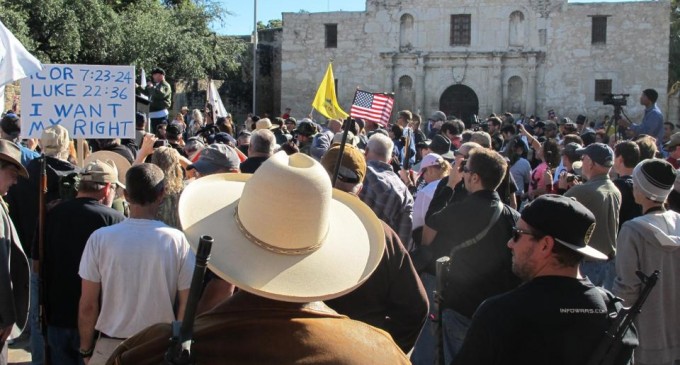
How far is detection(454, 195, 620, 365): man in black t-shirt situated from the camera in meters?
2.85

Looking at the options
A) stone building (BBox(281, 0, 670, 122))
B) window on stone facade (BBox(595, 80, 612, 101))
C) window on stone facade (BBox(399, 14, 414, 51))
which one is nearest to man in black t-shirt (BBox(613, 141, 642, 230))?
stone building (BBox(281, 0, 670, 122))

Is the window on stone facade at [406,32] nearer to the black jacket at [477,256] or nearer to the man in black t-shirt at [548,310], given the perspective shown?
the black jacket at [477,256]

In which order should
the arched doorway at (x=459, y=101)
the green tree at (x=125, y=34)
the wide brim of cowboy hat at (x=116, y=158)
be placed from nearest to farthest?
the wide brim of cowboy hat at (x=116, y=158), the green tree at (x=125, y=34), the arched doorway at (x=459, y=101)

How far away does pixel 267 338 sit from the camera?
79.2 inches

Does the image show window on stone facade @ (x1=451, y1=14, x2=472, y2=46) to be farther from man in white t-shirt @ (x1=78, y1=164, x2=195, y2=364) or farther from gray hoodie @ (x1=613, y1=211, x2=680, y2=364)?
man in white t-shirt @ (x1=78, y1=164, x2=195, y2=364)

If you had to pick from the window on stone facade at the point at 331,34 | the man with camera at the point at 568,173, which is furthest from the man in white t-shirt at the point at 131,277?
the window on stone facade at the point at 331,34

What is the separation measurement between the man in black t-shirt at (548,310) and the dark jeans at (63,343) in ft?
8.88

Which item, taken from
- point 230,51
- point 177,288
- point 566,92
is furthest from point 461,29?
point 177,288

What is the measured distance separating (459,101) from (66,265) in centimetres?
3072

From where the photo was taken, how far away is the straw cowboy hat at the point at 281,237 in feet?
6.86

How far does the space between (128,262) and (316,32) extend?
31750 millimetres

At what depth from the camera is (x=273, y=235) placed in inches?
84.0

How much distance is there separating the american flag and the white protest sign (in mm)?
4292

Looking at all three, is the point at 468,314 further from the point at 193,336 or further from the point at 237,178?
the point at 193,336
